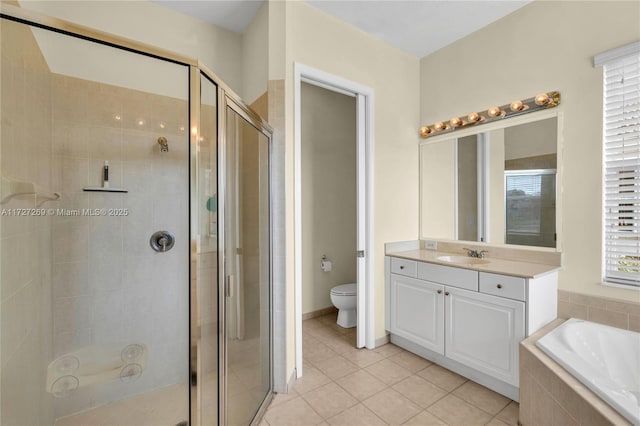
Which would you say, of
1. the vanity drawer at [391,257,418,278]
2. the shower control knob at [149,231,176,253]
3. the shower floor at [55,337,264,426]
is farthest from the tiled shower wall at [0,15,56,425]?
the vanity drawer at [391,257,418,278]

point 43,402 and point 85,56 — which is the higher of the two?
point 85,56

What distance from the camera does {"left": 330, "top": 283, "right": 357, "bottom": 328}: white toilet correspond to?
2961 mm

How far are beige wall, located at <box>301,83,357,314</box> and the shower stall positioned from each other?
1.41m

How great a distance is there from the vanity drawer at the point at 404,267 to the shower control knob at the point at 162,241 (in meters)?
1.84

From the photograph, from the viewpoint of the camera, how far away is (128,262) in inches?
72.1

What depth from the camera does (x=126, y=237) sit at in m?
1.80

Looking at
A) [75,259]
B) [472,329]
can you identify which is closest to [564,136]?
[472,329]

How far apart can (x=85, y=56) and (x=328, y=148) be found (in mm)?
2526

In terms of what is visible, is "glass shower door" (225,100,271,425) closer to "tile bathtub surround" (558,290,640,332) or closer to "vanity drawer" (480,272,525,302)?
"vanity drawer" (480,272,525,302)

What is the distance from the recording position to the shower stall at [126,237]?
43.7 inches

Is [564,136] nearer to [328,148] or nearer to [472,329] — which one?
[472,329]

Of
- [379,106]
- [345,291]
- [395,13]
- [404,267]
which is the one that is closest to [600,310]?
[404,267]

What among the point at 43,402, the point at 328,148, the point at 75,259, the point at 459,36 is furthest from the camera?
the point at 328,148

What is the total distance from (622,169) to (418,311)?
1.66m
